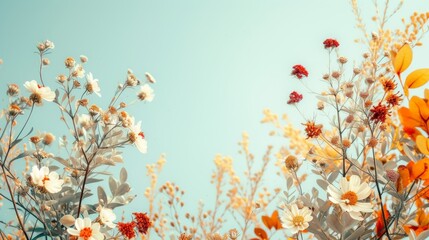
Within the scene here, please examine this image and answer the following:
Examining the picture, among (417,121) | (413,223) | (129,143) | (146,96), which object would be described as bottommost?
(413,223)

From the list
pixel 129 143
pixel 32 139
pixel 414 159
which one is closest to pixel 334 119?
pixel 414 159

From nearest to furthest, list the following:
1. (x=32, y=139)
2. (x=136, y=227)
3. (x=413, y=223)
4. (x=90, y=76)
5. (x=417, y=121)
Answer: (x=417, y=121), (x=413, y=223), (x=136, y=227), (x=32, y=139), (x=90, y=76)

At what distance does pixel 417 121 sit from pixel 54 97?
878 mm

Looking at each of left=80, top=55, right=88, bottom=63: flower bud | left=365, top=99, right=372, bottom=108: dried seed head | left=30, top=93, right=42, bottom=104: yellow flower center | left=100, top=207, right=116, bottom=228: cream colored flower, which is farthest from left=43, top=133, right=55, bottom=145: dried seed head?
left=365, top=99, right=372, bottom=108: dried seed head

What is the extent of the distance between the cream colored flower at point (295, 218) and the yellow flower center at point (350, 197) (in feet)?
0.25

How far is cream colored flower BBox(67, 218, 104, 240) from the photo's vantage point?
2.72 ft

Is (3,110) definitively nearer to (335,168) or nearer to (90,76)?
(90,76)

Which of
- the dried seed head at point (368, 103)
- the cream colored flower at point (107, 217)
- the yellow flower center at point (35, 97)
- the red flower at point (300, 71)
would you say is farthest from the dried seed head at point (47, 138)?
the dried seed head at point (368, 103)

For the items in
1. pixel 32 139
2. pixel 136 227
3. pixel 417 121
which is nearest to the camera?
pixel 417 121

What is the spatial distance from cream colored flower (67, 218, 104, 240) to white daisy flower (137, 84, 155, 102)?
53 cm

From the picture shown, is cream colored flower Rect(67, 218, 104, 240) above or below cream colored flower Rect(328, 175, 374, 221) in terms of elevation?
above

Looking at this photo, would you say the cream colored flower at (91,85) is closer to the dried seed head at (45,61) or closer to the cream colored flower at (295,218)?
the dried seed head at (45,61)

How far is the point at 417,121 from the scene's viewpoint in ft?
2.40

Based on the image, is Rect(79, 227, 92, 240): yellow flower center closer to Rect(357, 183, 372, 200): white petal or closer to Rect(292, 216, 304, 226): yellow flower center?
Rect(292, 216, 304, 226): yellow flower center
